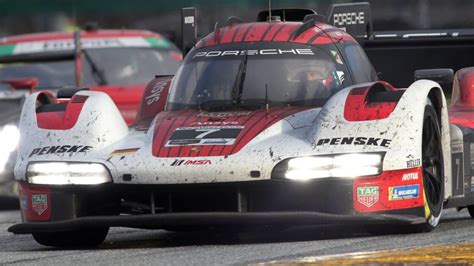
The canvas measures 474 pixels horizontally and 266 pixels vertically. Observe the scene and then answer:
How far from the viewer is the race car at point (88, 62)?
680 inches

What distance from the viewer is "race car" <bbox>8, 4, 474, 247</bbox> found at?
877 centimetres

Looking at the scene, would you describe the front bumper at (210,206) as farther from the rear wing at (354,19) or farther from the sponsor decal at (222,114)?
the rear wing at (354,19)

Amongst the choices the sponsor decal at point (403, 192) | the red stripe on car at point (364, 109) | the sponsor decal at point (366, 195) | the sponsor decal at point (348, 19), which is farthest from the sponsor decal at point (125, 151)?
the sponsor decal at point (348, 19)

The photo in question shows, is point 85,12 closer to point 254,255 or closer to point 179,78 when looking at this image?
point 179,78

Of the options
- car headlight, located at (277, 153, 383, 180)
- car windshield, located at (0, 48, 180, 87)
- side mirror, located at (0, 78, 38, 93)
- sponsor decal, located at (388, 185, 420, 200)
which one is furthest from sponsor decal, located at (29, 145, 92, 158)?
car windshield, located at (0, 48, 180, 87)

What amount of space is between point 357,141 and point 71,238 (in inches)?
74.8

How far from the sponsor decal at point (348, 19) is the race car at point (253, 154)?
2063 mm

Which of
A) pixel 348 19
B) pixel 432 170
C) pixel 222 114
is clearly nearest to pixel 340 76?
pixel 222 114

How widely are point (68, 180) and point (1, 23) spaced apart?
51.7ft

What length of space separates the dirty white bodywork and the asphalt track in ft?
1.33

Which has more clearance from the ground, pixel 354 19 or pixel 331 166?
pixel 331 166

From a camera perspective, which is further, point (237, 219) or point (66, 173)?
point (66, 173)

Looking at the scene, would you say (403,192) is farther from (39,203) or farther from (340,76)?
(39,203)

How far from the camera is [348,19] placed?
40.6ft
